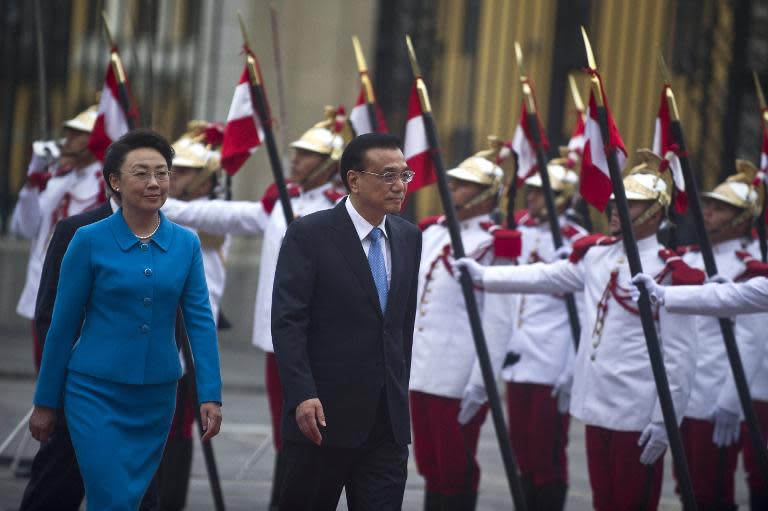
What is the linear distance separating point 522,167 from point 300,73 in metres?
5.41

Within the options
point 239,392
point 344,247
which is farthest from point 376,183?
point 239,392

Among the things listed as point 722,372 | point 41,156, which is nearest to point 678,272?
point 722,372

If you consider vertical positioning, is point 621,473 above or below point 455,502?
above

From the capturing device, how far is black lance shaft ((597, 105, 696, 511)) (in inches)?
245

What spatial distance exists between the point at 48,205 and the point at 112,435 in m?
3.62

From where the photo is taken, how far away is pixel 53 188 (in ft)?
27.8

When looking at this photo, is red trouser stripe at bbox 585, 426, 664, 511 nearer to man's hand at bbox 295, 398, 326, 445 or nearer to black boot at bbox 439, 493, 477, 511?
black boot at bbox 439, 493, 477, 511

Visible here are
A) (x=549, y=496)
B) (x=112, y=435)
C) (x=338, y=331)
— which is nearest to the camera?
(x=112, y=435)

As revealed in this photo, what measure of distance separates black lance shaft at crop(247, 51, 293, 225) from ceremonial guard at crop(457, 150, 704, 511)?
1309 mm

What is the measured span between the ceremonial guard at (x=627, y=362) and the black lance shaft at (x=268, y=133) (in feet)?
4.29

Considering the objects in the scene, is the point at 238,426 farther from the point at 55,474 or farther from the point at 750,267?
the point at 55,474

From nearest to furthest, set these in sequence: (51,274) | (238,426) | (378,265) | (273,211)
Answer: (378,265)
(51,274)
(273,211)
(238,426)

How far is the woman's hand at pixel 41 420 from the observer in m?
5.07

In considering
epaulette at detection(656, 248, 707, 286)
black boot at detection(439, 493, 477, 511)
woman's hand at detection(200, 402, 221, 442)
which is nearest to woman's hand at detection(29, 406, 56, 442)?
woman's hand at detection(200, 402, 221, 442)
